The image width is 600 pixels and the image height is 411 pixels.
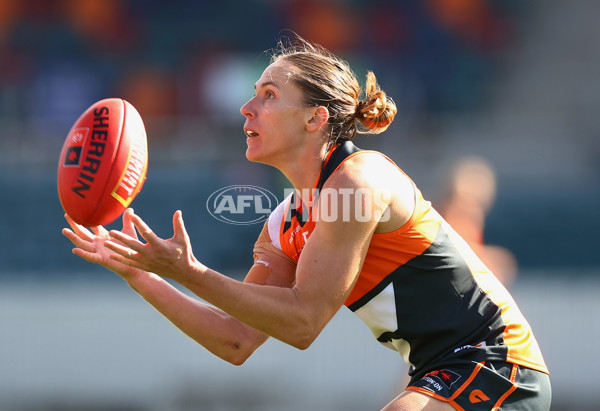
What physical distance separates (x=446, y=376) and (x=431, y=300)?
0.27m

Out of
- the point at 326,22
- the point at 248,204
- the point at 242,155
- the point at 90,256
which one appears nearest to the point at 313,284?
the point at 90,256

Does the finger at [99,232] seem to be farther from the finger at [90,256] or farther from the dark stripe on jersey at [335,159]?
the dark stripe on jersey at [335,159]

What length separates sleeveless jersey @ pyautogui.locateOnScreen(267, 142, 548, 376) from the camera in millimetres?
2986

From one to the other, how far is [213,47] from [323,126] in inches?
351

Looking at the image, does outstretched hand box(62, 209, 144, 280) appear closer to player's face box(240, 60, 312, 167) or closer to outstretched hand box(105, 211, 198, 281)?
outstretched hand box(105, 211, 198, 281)

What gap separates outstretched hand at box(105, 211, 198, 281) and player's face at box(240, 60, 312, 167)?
71cm

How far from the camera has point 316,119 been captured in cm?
325

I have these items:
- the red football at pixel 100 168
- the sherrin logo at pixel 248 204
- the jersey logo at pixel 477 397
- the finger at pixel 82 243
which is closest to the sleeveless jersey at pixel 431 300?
the jersey logo at pixel 477 397

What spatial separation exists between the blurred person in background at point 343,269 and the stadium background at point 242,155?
4601 millimetres

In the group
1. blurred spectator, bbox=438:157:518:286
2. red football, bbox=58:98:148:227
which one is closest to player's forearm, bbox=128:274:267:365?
red football, bbox=58:98:148:227

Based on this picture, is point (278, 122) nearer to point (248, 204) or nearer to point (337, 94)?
point (337, 94)

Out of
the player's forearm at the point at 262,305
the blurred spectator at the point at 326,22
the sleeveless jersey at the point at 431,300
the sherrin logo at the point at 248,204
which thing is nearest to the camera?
the player's forearm at the point at 262,305

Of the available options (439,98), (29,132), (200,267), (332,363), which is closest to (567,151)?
(439,98)

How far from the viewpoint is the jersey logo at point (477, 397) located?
2.88 meters
